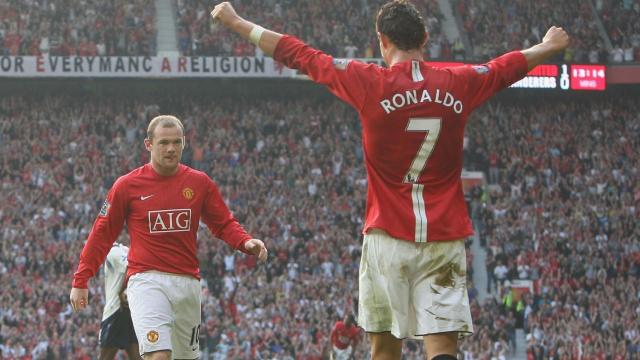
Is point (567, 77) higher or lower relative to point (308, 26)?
lower

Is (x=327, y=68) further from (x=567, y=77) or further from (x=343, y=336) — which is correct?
(x=567, y=77)

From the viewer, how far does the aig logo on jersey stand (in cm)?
841

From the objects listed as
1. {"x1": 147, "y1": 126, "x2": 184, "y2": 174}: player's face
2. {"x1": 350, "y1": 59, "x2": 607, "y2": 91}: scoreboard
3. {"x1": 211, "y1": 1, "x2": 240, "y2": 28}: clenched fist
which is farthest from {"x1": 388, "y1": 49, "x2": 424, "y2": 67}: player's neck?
{"x1": 350, "y1": 59, "x2": 607, "y2": 91}: scoreboard

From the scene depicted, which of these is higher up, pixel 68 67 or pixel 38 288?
pixel 68 67

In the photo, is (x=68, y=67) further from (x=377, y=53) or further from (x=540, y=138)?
(x=540, y=138)

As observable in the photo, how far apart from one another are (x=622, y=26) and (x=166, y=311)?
1360 inches

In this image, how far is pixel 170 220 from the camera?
8.45m

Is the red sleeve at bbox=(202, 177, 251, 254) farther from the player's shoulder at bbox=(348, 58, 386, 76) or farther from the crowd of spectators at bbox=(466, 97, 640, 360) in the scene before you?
the crowd of spectators at bbox=(466, 97, 640, 360)

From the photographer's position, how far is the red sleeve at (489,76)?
6125mm

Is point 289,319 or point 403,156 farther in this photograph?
point 289,319

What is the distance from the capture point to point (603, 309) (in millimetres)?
27953

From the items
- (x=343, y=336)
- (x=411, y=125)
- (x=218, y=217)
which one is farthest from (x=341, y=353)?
(x=411, y=125)

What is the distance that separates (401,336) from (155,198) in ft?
9.81

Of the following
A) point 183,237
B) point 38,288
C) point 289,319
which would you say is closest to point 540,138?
point 289,319
